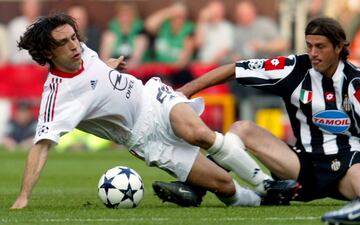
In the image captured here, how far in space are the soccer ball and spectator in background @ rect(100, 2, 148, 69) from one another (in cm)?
1192

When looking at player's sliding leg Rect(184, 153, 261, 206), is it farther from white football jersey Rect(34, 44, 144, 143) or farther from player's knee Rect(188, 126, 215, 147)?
white football jersey Rect(34, 44, 144, 143)

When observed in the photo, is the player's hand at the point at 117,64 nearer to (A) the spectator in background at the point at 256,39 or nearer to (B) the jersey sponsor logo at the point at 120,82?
(B) the jersey sponsor logo at the point at 120,82

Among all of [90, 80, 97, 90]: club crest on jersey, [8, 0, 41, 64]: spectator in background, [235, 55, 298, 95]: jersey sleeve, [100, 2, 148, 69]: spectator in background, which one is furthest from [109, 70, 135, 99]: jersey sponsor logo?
[8, 0, 41, 64]: spectator in background

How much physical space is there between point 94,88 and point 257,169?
58.6 inches

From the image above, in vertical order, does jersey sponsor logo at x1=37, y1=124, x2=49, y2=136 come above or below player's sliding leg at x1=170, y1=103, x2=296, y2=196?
above

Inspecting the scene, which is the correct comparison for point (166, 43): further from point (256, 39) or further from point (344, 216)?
point (344, 216)

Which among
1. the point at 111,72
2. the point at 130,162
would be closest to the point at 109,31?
the point at 130,162

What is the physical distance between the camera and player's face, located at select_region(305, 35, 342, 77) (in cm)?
966

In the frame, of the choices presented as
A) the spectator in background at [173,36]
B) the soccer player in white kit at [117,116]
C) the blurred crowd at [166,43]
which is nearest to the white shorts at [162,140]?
the soccer player in white kit at [117,116]

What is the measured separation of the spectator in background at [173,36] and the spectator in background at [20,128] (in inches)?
104

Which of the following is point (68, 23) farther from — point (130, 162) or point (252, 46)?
point (252, 46)

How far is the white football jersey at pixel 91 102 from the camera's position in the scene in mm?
9586

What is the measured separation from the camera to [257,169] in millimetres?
9758

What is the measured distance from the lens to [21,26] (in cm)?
2233
